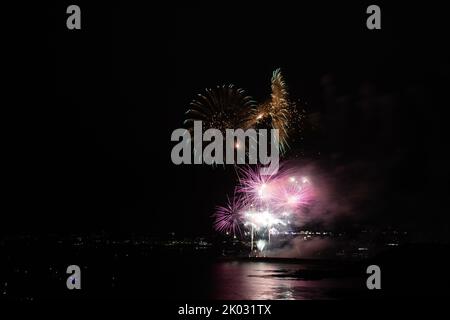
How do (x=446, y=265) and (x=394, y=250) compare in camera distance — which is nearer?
(x=446, y=265)

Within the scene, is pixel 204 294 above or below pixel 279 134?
below

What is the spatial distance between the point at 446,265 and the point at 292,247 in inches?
1369

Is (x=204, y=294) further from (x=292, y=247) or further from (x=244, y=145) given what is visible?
(x=292, y=247)

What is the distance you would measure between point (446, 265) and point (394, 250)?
29.7 ft

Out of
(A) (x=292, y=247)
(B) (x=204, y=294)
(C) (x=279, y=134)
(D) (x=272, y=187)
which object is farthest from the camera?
(A) (x=292, y=247)

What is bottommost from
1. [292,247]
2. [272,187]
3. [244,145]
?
[292,247]
